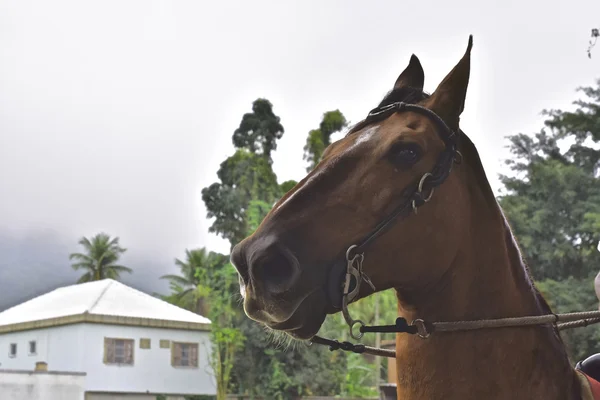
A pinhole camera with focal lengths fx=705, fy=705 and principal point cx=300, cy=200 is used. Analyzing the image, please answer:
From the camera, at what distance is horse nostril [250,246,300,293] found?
5.45 feet

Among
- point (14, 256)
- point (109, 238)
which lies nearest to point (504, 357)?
point (109, 238)

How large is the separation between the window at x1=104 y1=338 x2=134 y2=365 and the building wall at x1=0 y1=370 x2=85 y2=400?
275 centimetres

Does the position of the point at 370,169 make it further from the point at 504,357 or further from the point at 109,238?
the point at 109,238

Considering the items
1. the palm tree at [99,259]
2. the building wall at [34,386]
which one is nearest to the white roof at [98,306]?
the building wall at [34,386]

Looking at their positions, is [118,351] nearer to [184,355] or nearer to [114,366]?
[114,366]

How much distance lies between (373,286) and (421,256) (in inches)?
6.1

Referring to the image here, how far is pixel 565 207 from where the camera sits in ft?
68.3

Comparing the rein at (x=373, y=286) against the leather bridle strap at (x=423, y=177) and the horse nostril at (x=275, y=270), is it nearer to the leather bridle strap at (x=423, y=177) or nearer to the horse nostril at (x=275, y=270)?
the leather bridle strap at (x=423, y=177)

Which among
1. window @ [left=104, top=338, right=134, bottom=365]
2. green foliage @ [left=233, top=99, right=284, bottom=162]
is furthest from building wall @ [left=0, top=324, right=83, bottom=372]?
green foliage @ [left=233, top=99, right=284, bottom=162]

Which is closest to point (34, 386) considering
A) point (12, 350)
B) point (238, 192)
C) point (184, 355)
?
point (12, 350)


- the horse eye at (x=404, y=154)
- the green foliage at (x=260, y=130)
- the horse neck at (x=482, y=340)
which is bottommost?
the horse neck at (x=482, y=340)

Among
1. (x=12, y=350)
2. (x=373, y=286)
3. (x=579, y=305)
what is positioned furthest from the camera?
(x=12, y=350)

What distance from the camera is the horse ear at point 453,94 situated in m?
1.96

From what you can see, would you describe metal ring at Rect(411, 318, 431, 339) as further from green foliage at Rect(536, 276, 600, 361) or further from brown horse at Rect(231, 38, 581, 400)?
green foliage at Rect(536, 276, 600, 361)
